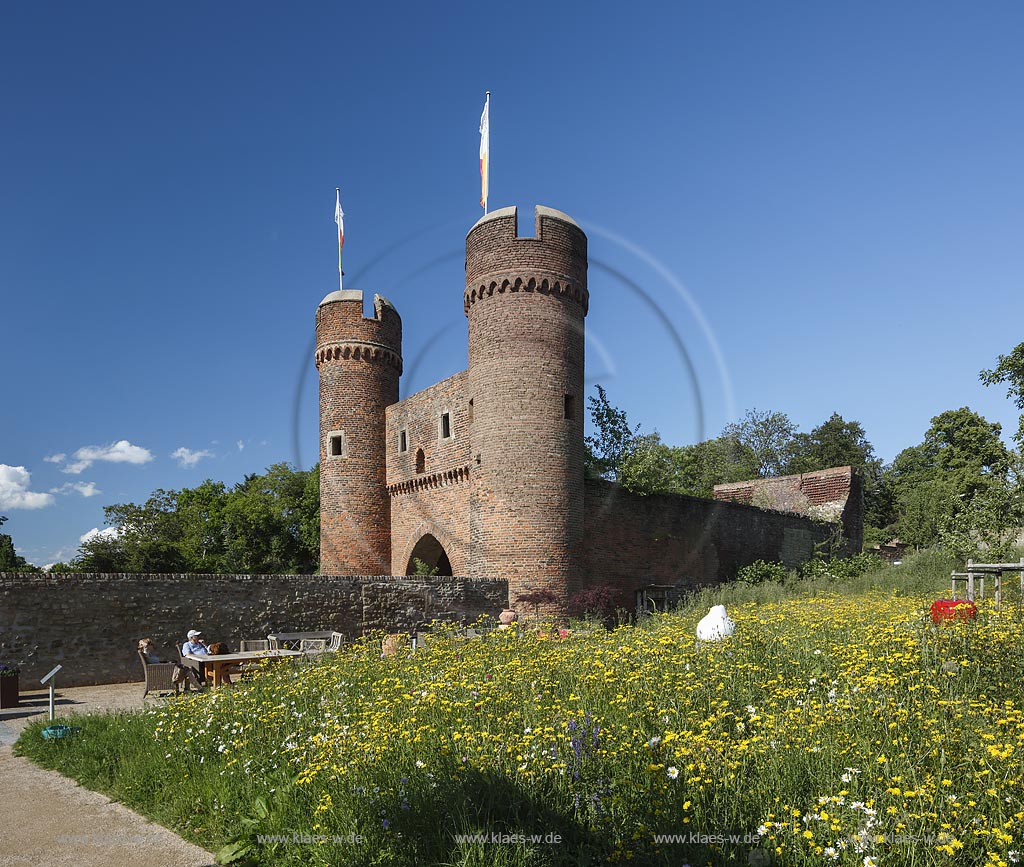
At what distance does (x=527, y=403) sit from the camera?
778 inches

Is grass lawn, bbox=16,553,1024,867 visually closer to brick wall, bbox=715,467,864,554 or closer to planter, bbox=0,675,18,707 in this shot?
planter, bbox=0,675,18,707

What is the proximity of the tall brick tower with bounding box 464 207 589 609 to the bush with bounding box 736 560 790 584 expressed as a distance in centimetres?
927

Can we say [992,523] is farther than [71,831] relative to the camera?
Yes

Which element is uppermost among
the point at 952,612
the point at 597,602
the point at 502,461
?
the point at 502,461

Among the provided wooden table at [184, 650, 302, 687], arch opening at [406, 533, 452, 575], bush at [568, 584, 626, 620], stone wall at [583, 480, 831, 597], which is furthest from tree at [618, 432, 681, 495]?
wooden table at [184, 650, 302, 687]

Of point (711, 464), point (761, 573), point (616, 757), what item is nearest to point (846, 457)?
point (711, 464)

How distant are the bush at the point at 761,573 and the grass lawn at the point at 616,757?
18900 millimetres

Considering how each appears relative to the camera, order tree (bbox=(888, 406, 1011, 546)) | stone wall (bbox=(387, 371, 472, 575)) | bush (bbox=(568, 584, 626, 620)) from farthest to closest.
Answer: tree (bbox=(888, 406, 1011, 546)), stone wall (bbox=(387, 371, 472, 575)), bush (bbox=(568, 584, 626, 620))

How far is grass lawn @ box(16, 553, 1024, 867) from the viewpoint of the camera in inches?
160

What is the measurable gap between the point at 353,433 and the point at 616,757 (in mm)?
21796

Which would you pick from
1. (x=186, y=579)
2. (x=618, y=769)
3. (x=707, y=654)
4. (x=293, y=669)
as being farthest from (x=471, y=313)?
(x=618, y=769)

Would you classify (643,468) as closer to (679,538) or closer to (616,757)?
(679,538)

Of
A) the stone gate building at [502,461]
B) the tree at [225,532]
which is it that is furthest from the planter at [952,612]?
the tree at [225,532]

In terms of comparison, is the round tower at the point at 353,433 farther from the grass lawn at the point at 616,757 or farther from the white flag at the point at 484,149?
the grass lawn at the point at 616,757
